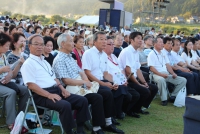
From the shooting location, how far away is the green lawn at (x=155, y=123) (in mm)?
4379

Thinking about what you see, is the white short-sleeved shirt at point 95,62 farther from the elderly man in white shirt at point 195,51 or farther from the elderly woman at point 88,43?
the elderly man in white shirt at point 195,51

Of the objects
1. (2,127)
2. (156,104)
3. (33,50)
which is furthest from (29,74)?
(156,104)

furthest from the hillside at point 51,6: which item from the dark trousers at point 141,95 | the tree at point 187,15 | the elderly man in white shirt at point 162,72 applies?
the dark trousers at point 141,95

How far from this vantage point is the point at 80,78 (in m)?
4.10

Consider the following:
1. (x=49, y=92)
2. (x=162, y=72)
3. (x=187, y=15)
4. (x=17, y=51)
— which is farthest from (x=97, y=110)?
(x=187, y=15)

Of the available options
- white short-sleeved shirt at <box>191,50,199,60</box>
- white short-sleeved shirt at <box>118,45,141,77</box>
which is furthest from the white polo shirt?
white short-sleeved shirt at <box>191,50,199,60</box>

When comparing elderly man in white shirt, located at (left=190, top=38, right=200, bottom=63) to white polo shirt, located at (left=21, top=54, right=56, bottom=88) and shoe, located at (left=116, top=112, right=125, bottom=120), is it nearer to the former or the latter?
shoe, located at (left=116, top=112, right=125, bottom=120)

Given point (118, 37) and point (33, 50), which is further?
point (118, 37)

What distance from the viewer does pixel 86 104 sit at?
364 centimetres

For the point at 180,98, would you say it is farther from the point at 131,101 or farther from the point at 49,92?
the point at 49,92

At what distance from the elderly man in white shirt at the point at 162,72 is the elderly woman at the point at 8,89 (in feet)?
10.7

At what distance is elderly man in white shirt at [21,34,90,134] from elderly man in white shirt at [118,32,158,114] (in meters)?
1.82

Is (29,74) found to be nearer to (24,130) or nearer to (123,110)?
(24,130)

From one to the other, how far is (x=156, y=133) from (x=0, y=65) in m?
2.67
